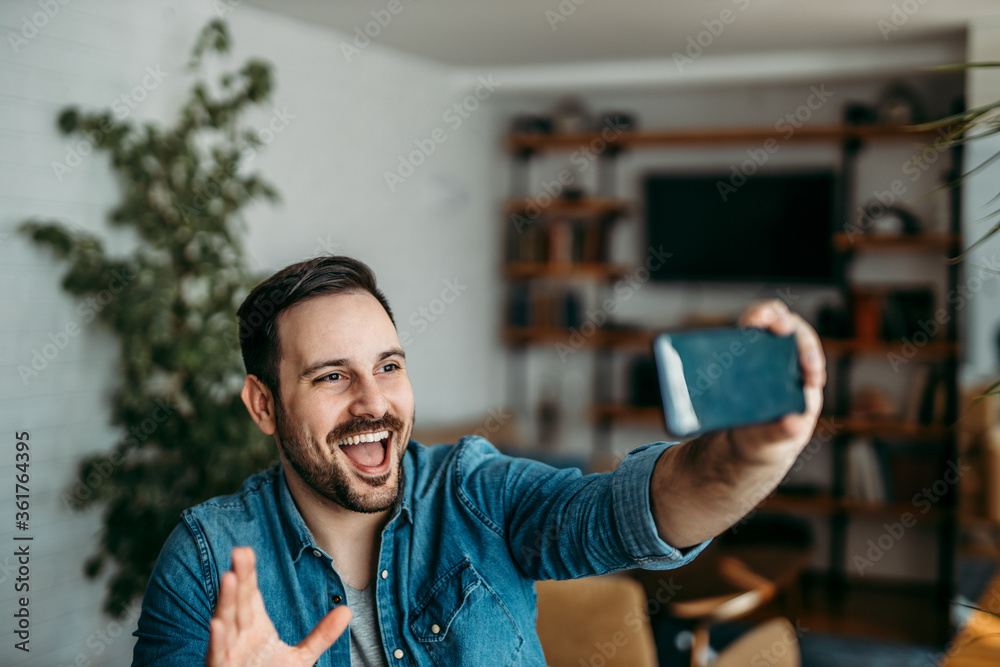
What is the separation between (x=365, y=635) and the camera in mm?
1243

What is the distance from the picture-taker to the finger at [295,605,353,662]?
1.01 meters

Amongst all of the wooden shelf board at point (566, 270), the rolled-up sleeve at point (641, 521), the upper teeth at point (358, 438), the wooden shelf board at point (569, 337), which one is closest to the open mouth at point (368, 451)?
the upper teeth at point (358, 438)

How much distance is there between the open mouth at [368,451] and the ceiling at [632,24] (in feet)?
8.16

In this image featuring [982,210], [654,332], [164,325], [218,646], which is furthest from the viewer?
[654,332]

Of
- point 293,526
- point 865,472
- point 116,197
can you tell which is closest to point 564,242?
point 865,472

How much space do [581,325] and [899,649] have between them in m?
2.25

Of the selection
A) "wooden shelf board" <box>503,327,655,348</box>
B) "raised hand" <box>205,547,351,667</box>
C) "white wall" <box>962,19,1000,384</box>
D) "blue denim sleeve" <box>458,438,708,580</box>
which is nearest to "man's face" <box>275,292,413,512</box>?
"blue denim sleeve" <box>458,438,708,580</box>

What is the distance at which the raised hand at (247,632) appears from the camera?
3.22ft

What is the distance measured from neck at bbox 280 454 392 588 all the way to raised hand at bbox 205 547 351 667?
0.27m

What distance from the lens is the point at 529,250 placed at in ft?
15.5

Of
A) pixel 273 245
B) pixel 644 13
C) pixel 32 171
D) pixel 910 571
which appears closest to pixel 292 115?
pixel 273 245

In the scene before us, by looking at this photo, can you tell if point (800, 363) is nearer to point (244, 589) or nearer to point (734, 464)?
point (734, 464)

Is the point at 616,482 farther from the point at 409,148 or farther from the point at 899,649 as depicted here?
the point at 409,148

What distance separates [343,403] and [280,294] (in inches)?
8.2
